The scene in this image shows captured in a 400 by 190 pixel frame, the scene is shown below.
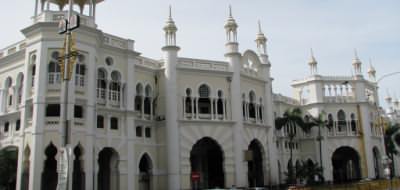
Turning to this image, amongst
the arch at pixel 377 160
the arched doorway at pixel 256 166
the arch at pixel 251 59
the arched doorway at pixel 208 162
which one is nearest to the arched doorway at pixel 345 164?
the arch at pixel 377 160

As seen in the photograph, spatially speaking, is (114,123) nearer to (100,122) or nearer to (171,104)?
(100,122)

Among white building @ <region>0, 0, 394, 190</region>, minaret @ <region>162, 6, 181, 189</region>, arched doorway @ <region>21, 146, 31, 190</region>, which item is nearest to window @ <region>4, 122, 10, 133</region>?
white building @ <region>0, 0, 394, 190</region>

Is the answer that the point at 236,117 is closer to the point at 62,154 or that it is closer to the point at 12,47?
the point at 12,47

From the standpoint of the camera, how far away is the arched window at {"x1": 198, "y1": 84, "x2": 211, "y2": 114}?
4362 cm

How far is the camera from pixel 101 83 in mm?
35719

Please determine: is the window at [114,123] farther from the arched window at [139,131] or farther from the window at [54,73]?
the window at [54,73]

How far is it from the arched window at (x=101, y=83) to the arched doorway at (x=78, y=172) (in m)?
5.52

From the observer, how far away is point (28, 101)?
31.4 meters

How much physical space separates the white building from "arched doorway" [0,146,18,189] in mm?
715

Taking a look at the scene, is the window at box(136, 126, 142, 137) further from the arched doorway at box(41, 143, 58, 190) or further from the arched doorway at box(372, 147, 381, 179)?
the arched doorway at box(372, 147, 381, 179)

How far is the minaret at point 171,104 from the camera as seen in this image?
39.6 metres

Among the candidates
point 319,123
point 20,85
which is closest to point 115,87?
point 20,85

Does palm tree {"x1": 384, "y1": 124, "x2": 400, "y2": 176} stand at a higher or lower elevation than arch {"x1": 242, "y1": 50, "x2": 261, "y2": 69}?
lower

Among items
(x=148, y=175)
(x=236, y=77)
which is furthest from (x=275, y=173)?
(x=148, y=175)
